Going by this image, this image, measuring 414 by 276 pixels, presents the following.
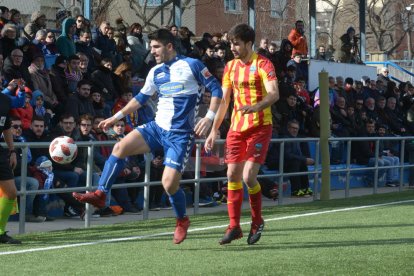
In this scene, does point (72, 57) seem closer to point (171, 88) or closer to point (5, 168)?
point (5, 168)

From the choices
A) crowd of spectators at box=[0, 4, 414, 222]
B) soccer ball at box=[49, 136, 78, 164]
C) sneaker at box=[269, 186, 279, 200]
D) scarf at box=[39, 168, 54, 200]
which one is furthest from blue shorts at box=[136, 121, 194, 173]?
sneaker at box=[269, 186, 279, 200]

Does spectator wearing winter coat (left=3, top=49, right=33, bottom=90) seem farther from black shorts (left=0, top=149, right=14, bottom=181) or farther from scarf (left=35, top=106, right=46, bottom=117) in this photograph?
black shorts (left=0, top=149, right=14, bottom=181)

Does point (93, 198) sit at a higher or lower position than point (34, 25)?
lower

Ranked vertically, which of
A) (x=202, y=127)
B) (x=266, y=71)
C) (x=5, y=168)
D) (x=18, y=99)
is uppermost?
(x=266, y=71)

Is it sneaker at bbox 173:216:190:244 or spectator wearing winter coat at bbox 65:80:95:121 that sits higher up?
spectator wearing winter coat at bbox 65:80:95:121

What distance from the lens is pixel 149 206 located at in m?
15.4

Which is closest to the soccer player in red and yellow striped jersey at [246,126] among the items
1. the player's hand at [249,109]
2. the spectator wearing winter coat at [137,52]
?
the player's hand at [249,109]

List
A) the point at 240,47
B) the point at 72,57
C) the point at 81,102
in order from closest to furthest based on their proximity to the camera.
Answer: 1. the point at 240,47
2. the point at 81,102
3. the point at 72,57

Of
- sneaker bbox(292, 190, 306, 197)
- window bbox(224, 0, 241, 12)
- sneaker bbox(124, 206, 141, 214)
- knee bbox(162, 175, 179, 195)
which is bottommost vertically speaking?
sneaker bbox(124, 206, 141, 214)

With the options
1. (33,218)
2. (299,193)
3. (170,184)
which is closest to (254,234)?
(170,184)

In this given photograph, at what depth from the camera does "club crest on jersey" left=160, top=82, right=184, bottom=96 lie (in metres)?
10.1

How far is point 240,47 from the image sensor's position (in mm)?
10156

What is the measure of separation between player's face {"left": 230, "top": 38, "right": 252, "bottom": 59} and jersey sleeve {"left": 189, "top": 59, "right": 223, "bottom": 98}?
0.38 m

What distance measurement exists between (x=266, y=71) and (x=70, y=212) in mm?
5119
